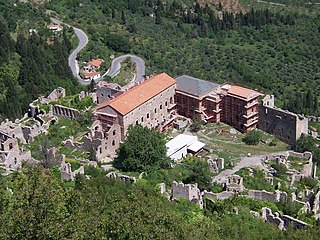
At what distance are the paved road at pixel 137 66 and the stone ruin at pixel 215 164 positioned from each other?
2814 cm

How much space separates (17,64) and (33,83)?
578cm

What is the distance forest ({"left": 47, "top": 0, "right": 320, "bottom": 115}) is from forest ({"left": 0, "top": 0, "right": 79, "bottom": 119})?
683 centimetres

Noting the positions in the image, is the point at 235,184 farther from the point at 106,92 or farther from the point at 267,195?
the point at 106,92

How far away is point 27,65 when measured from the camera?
271 feet

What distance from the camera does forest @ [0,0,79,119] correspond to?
7662 centimetres

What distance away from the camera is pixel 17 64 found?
8469 cm

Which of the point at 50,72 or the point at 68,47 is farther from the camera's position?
the point at 68,47

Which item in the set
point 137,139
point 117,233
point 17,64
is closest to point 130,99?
point 137,139

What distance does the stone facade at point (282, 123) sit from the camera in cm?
6769

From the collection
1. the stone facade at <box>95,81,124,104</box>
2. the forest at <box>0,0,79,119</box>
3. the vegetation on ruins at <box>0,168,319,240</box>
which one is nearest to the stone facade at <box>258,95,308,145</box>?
the stone facade at <box>95,81,124,104</box>

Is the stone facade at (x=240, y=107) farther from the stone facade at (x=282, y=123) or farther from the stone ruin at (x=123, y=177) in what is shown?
the stone ruin at (x=123, y=177)

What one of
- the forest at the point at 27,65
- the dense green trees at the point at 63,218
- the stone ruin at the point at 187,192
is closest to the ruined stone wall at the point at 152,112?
the stone ruin at the point at 187,192

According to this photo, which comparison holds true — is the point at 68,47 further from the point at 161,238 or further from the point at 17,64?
the point at 161,238

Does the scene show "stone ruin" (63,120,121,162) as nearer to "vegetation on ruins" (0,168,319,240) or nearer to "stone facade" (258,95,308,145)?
"stone facade" (258,95,308,145)
